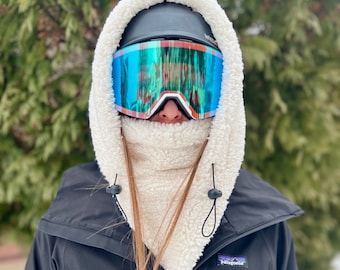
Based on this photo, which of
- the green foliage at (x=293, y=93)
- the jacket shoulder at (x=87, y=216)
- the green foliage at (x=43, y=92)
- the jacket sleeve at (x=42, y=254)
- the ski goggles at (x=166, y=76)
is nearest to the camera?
the ski goggles at (x=166, y=76)

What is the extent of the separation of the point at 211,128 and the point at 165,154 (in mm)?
174

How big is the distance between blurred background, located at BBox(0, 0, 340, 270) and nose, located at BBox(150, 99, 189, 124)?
28.5 inches

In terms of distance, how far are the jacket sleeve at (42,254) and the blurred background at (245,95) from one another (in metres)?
0.47

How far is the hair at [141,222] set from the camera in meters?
1.23

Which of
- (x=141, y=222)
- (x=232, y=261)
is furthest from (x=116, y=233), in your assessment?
(x=232, y=261)

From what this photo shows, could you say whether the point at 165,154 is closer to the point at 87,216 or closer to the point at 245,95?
the point at 87,216

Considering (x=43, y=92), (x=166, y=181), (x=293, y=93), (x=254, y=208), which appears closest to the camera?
(x=166, y=181)

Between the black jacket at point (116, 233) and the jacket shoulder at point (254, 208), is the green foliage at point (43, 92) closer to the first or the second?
the black jacket at point (116, 233)

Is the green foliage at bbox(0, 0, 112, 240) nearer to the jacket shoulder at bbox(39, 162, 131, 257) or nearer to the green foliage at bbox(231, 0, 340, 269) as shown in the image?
the jacket shoulder at bbox(39, 162, 131, 257)

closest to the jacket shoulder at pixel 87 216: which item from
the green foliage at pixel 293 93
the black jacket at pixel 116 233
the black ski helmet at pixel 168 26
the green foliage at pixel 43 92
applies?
the black jacket at pixel 116 233

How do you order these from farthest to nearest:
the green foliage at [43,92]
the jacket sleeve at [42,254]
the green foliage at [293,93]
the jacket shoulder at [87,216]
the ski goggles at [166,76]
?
the green foliage at [293,93] < the green foliage at [43,92] < the jacket sleeve at [42,254] < the jacket shoulder at [87,216] < the ski goggles at [166,76]

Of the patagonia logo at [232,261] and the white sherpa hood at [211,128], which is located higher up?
the white sherpa hood at [211,128]

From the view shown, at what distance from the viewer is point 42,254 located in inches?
56.2

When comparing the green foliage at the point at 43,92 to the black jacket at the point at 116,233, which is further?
the green foliage at the point at 43,92
